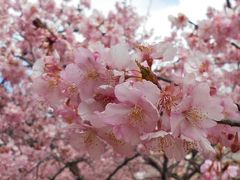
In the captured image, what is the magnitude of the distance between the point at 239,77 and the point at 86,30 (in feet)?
6.40

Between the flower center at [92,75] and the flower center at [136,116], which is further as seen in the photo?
the flower center at [92,75]

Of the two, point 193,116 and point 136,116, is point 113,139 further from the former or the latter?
point 193,116

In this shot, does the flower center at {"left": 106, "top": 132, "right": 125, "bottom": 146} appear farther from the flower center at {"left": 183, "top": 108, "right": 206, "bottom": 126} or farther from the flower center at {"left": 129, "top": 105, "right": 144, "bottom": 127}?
the flower center at {"left": 183, "top": 108, "right": 206, "bottom": 126}

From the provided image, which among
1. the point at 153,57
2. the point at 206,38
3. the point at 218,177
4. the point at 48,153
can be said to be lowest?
the point at 48,153

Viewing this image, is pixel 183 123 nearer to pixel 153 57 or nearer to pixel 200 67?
pixel 153 57

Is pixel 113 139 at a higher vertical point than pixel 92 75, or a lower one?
lower

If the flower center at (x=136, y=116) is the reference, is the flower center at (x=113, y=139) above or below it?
below

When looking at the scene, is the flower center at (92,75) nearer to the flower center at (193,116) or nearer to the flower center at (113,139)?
the flower center at (113,139)

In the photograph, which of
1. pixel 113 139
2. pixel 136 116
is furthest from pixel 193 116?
pixel 113 139

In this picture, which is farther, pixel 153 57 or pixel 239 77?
pixel 239 77

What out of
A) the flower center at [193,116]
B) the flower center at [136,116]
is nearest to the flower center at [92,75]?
the flower center at [136,116]

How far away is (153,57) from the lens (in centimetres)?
166

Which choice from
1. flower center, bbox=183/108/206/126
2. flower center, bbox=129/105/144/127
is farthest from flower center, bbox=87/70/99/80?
flower center, bbox=183/108/206/126

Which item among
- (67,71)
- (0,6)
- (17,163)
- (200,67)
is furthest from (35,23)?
(67,71)
